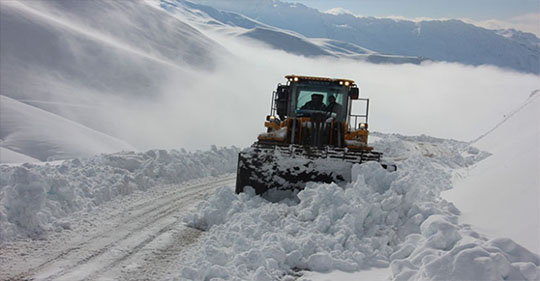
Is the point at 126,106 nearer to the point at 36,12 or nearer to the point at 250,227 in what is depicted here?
the point at 36,12

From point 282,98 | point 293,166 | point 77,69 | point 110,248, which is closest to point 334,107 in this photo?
point 282,98

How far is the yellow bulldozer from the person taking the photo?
796cm

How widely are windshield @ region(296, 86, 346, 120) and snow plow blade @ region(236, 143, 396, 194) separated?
2.42 metres

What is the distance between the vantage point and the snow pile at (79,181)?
6.42m

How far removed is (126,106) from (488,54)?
623ft

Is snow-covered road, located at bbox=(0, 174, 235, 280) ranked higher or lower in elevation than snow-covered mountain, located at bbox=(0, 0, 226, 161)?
lower

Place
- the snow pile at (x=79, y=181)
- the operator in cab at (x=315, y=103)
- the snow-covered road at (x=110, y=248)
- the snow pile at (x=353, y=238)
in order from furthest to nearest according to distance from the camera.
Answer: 1. the operator in cab at (x=315, y=103)
2. the snow pile at (x=79, y=181)
3. the snow-covered road at (x=110, y=248)
4. the snow pile at (x=353, y=238)

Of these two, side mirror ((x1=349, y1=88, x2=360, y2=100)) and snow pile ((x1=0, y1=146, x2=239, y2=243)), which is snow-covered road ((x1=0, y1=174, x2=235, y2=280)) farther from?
side mirror ((x1=349, y1=88, x2=360, y2=100))

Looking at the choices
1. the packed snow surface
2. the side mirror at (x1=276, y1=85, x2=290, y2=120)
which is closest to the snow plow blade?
the packed snow surface

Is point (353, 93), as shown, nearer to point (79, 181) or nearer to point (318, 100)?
point (318, 100)

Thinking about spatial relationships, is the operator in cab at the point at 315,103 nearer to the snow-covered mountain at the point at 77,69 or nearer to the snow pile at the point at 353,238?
the snow pile at the point at 353,238

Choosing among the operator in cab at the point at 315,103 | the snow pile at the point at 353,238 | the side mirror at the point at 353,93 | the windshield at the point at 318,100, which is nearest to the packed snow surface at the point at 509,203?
the snow pile at the point at 353,238

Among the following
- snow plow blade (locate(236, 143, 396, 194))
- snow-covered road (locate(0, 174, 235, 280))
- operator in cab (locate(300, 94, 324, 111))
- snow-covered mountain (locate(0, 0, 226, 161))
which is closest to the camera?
snow-covered road (locate(0, 174, 235, 280))

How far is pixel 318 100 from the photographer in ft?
34.9
